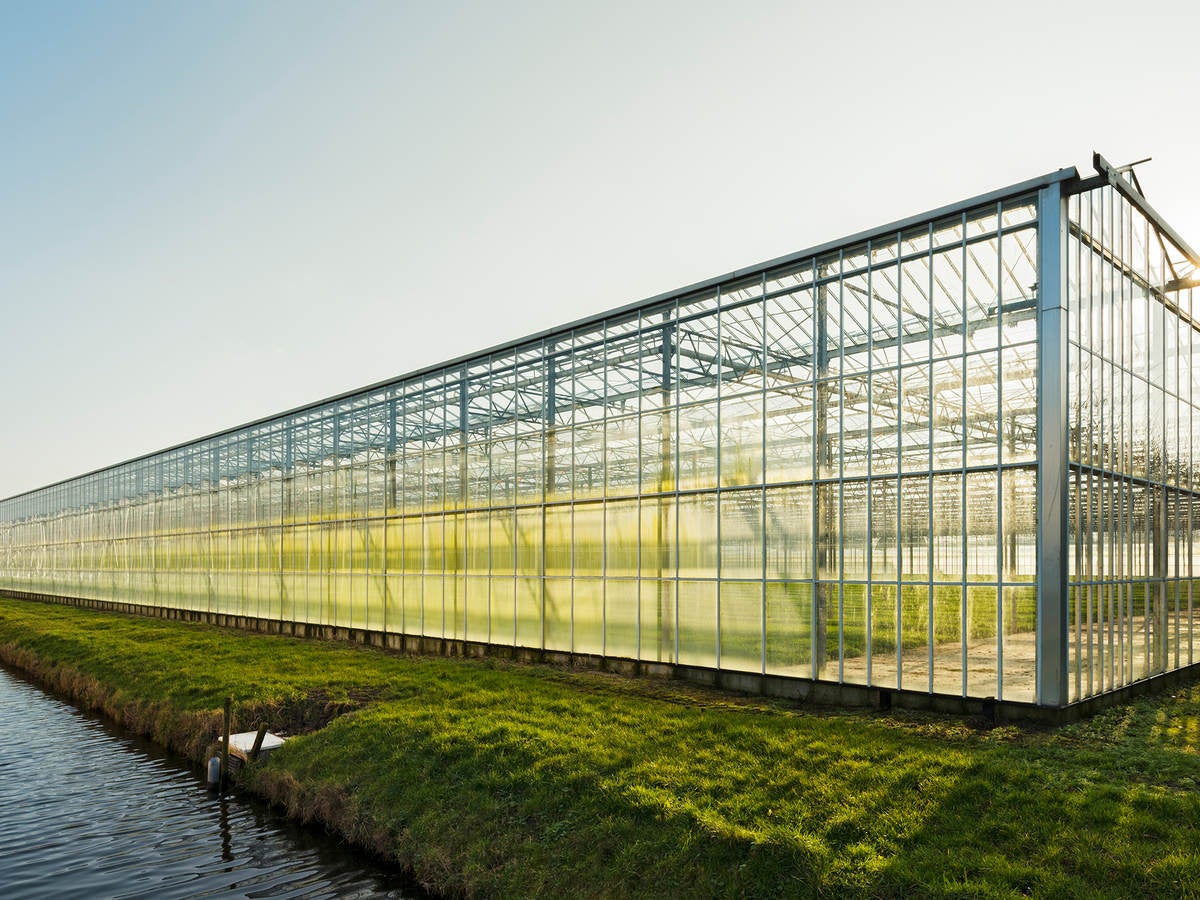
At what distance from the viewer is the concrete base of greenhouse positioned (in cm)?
1625

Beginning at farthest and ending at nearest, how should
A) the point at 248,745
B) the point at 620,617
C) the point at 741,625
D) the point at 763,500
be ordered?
the point at 620,617 < the point at 741,625 < the point at 763,500 < the point at 248,745

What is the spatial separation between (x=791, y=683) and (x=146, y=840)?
1289 cm

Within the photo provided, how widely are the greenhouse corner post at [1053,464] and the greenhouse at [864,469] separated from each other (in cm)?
4

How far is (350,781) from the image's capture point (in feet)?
49.2

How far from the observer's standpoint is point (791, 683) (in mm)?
19359

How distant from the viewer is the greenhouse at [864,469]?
655 inches

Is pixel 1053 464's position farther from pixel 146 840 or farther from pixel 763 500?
pixel 146 840

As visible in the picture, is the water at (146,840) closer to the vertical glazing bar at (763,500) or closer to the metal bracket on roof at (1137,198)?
the vertical glazing bar at (763,500)

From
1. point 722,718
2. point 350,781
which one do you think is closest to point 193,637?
point 350,781

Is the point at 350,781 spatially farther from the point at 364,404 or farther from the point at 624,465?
the point at 364,404

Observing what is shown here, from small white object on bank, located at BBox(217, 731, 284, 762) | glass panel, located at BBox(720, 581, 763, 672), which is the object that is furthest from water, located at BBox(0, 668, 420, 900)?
glass panel, located at BBox(720, 581, 763, 672)

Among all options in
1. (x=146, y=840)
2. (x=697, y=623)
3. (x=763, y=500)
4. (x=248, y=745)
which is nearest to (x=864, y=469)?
(x=763, y=500)

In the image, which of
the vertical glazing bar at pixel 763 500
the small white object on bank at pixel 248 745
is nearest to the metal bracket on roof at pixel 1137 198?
the vertical glazing bar at pixel 763 500

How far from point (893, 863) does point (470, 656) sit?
20.1 meters
